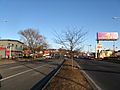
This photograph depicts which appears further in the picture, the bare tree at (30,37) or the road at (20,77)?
the bare tree at (30,37)

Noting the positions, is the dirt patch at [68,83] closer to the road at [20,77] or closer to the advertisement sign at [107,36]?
the road at [20,77]

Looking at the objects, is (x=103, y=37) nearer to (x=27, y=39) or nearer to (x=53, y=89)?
(x=27, y=39)

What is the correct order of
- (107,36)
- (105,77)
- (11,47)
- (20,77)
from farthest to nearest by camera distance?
(107,36) → (11,47) → (105,77) → (20,77)

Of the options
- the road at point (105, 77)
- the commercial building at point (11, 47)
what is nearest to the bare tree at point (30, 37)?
the commercial building at point (11, 47)

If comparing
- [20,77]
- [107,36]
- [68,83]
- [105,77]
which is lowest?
[105,77]

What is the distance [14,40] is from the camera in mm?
126875

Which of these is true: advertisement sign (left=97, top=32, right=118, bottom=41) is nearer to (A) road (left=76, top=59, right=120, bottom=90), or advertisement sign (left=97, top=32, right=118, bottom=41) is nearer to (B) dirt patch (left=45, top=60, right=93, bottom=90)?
(A) road (left=76, top=59, right=120, bottom=90)

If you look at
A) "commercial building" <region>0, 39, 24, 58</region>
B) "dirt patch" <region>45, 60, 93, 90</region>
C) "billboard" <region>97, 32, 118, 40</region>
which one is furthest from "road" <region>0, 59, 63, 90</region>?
"billboard" <region>97, 32, 118, 40</region>

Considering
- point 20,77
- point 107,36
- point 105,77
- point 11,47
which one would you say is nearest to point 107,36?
point 107,36

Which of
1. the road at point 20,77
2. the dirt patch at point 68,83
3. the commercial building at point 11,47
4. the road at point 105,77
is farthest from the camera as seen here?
the commercial building at point 11,47

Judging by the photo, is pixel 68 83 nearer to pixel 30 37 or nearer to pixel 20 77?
pixel 20 77

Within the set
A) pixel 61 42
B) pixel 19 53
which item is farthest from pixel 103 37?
pixel 61 42

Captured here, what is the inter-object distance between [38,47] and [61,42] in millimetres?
89374

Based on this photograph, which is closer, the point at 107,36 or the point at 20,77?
the point at 20,77
